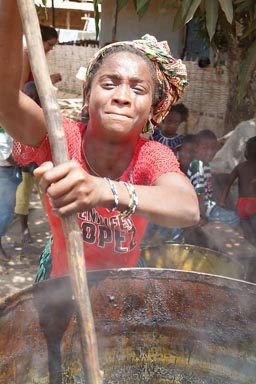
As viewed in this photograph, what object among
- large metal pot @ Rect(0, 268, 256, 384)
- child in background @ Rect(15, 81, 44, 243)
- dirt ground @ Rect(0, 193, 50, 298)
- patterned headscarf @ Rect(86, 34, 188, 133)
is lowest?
dirt ground @ Rect(0, 193, 50, 298)

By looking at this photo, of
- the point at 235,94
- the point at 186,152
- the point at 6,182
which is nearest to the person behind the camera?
the point at 6,182

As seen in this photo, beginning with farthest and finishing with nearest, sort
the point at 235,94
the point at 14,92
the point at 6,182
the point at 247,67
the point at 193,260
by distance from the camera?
the point at 235,94 → the point at 6,182 → the point at 247,67 → the point at 193,260 → the point at 14,92

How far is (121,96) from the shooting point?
142 cm

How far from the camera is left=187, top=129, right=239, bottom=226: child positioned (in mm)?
4246

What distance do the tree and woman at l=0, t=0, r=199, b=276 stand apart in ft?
5.80

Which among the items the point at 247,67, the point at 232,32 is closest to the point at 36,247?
the point at 247,67

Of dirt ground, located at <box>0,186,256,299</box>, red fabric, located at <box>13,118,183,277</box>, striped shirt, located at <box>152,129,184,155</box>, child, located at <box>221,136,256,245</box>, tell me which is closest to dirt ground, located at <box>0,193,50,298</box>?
dirt ground, located at <box>0,186,256,299</box>

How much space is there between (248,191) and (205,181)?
360mm

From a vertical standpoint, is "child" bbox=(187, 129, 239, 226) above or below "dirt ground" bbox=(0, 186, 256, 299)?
above

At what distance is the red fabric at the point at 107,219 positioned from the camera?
1.57 m

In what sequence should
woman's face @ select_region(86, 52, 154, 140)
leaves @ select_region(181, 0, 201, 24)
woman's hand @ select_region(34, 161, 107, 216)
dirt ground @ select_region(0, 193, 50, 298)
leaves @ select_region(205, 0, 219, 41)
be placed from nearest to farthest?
woman's hand @ select_region(34, 161, 107, 216) < woman's face @ select_region(86, 52, 154, 140) < leaves @ select_region(181, 0, 201, 24) < leaves @ select_region(205, 0, 219, 41) < dirt ground @ select_region(0, 193, 50, 298)

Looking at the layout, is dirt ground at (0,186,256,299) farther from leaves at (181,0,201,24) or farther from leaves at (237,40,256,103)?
leaves at (181,0,201,24)

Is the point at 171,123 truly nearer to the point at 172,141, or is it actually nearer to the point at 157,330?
the point at 172,141

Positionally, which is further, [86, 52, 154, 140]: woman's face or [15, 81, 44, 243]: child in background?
[15, 81, 44, 243]: child in background
